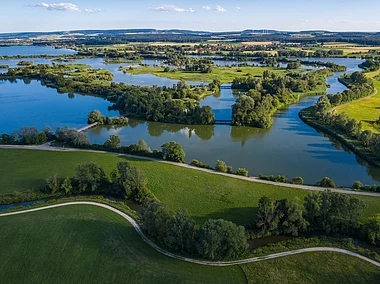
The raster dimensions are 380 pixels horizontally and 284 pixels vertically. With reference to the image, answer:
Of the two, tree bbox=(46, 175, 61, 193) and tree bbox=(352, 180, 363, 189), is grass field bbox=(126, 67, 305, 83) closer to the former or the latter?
tree bbox=(352, 180, 363, 189)

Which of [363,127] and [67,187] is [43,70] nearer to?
[67,187]

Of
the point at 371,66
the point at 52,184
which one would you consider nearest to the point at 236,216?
the point at 52,184

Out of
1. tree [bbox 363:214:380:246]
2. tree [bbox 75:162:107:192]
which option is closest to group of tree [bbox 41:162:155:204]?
tree [bbox 75:162:107:192]

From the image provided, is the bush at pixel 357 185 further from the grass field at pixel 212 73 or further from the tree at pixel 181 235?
the grass field at pixel 212 73

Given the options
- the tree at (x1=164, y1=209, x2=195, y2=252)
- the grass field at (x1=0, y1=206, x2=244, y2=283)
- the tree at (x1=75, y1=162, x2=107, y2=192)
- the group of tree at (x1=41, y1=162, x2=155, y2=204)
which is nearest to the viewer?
the grass field at (x1=0, y1=206, x2=244, y2=283)

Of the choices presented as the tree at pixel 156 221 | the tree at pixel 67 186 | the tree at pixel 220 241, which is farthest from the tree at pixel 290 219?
the tree at pixel 67 186
